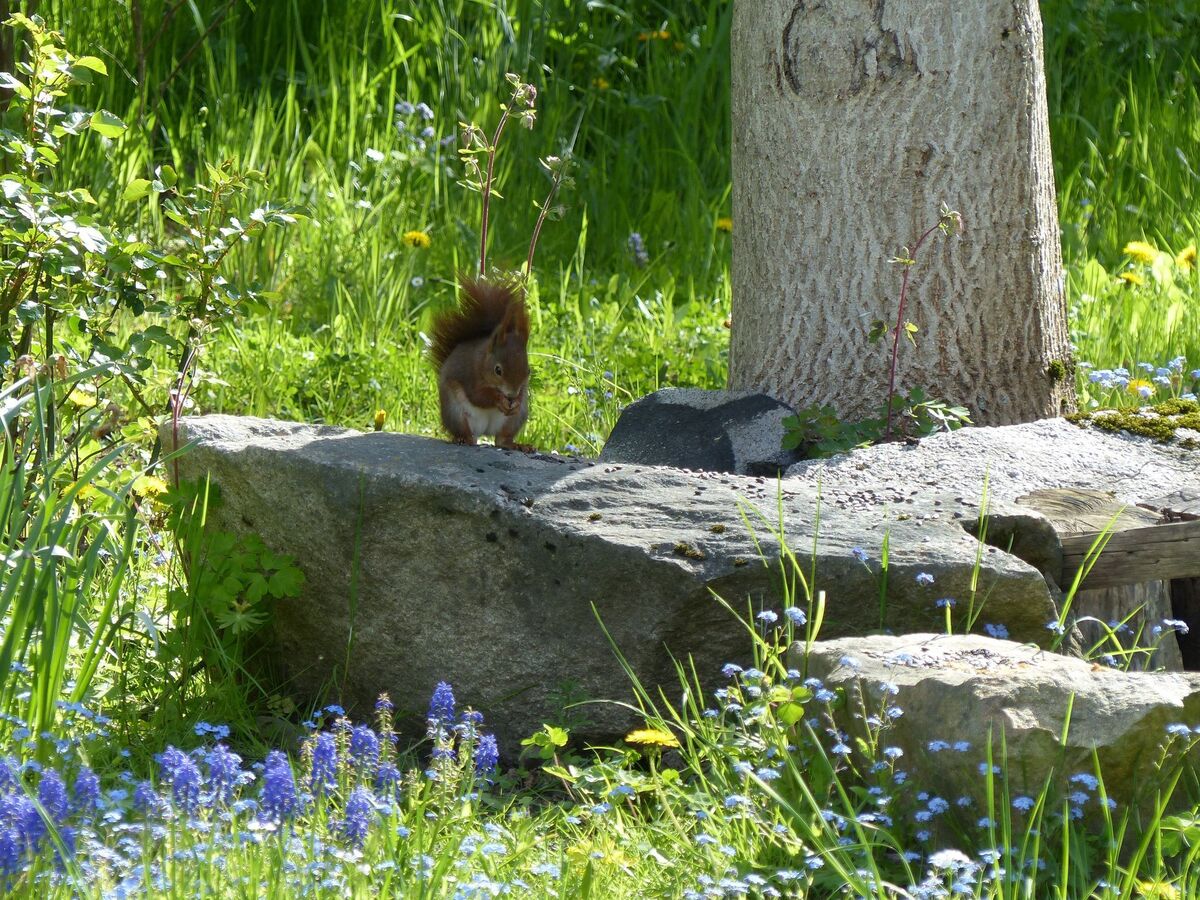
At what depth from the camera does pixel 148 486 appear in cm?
391

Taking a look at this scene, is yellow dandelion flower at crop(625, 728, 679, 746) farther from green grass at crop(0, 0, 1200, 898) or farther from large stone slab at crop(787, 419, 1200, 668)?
large stone slab at crop(787, 419, 1200, 668)

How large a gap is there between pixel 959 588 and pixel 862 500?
0.49 m

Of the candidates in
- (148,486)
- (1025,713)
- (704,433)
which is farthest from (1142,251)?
(148,486)

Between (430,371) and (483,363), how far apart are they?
5.25ft

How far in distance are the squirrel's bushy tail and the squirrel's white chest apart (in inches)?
8.0

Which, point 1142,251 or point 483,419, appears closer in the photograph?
point 483,419

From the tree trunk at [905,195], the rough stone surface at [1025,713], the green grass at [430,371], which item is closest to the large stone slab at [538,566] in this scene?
the green grass at [430,371]

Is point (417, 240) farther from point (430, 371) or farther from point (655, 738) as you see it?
point (655, 738)

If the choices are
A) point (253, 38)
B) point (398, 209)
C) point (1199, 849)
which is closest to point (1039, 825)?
point (1199, 849)

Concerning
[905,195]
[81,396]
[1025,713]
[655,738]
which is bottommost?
[655,738]

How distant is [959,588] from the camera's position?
10.2 feet

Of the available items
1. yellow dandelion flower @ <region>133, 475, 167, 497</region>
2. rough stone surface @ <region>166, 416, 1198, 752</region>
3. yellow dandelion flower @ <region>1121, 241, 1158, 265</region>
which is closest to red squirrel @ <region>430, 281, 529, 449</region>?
rough stone surface @ <region>166, 416, 1198, 752</region>

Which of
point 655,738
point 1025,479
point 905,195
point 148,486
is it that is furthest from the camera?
point 905,195

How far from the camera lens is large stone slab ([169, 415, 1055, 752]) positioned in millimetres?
3139
